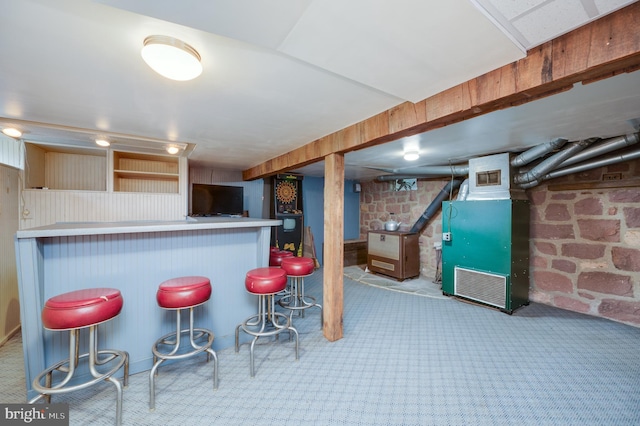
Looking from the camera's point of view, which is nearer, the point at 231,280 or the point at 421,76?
the point at 421,76

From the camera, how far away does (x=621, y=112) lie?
6.47 feet

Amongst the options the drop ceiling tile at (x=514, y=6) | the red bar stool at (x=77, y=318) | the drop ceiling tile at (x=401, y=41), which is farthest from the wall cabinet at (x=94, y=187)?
the drop ceiling tile at (x=514, y=6)

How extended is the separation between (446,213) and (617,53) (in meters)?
3.00

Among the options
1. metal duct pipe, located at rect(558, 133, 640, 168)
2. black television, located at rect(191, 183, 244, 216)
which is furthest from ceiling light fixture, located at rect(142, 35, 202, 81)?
metal duct pipe, located at rect(558, 133, 640, 168)

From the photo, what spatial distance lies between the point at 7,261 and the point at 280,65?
135 inches

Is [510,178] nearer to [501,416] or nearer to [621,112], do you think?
[621,112]

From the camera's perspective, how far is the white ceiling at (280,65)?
0.94 metres

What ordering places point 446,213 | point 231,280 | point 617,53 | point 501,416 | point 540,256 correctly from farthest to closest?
1. point 446,213
2. point 540,256
3. point 231,280
4. point 501,416
5. point 617,53

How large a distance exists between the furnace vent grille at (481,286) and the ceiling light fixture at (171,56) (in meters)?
3.81

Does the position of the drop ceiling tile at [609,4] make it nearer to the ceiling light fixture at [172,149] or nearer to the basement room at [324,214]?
the basement room at [324,214]

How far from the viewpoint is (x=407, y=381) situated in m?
1.92

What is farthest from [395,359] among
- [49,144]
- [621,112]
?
[49,144]

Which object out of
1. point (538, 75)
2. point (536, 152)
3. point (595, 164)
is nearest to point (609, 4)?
point (538, 75)

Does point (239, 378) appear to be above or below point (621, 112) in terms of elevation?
below
